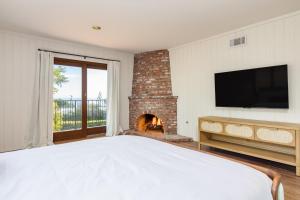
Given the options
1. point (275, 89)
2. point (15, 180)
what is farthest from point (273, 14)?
point (15, 180)

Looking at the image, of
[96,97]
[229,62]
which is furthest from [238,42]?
[96,97]

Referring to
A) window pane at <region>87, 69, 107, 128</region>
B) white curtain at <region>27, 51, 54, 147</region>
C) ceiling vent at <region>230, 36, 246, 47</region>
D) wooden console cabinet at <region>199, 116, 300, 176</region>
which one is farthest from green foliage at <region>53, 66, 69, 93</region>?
ceiling vent at <region>230, 36, 246, 47</region>

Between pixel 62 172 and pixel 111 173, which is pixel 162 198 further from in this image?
pixel 62 172

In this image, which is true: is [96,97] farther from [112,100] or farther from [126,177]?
[126,177]

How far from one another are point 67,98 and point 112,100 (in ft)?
3.73

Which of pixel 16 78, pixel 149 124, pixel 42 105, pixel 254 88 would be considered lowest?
pixel 149 124

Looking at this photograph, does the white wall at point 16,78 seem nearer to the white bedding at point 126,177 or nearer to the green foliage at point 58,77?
the green foliage at point 58,77

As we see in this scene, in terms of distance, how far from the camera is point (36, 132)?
4.00m

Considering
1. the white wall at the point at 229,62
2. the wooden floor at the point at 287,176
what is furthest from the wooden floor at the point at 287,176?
the white wall at the point at 229,62

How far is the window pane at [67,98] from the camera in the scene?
4.51m

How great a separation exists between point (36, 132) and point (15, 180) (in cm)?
334

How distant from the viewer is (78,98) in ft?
15.8

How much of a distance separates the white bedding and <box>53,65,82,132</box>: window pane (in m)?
3.16

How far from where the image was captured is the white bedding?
0.92m
